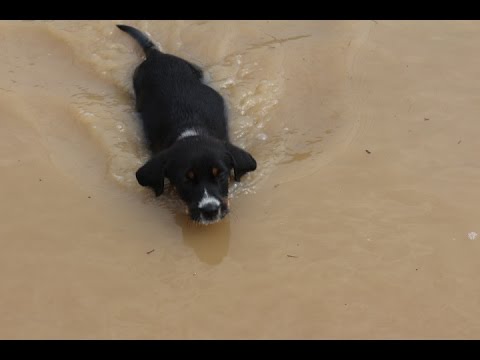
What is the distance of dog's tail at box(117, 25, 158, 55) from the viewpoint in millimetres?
7838

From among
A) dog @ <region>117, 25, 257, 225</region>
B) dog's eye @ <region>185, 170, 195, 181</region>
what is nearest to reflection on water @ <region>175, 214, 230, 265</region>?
dog @ <region>117, 25, 257, 225</region>

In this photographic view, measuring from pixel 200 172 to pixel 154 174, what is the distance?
46 centimetres

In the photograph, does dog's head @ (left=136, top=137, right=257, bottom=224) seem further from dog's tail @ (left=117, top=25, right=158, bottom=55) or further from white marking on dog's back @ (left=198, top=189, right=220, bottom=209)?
dog's tail @ (left=117, top=25, right=158, bottom=55)

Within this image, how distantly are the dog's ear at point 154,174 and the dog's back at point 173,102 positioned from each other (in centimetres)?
58

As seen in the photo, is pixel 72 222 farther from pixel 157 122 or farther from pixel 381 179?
pixel 381 179

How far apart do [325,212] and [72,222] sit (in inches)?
90.4

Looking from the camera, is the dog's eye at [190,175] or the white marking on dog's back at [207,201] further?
the dog's eye at [190,175]

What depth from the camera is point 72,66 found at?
7656 mm

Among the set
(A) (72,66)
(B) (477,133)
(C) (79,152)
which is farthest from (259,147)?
(A) (72,66)

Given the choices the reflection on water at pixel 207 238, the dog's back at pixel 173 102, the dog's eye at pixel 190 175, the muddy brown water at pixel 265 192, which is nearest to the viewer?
the muddy brown water at pixel 265 192

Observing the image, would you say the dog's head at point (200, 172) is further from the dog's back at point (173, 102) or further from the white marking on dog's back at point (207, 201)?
the dog's back at point (173, 102)

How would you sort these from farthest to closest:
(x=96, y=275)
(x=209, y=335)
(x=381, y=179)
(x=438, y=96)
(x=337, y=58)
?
(x=337, y=58)
(x=438, y=96)
(x=381, y=179)
(x=96, y=275)
(x=209, y=335)

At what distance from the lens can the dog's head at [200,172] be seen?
530 cm

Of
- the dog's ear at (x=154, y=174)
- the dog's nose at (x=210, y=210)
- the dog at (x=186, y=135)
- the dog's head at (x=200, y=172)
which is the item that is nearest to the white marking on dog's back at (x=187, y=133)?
the dog at (x=186, y=135)
